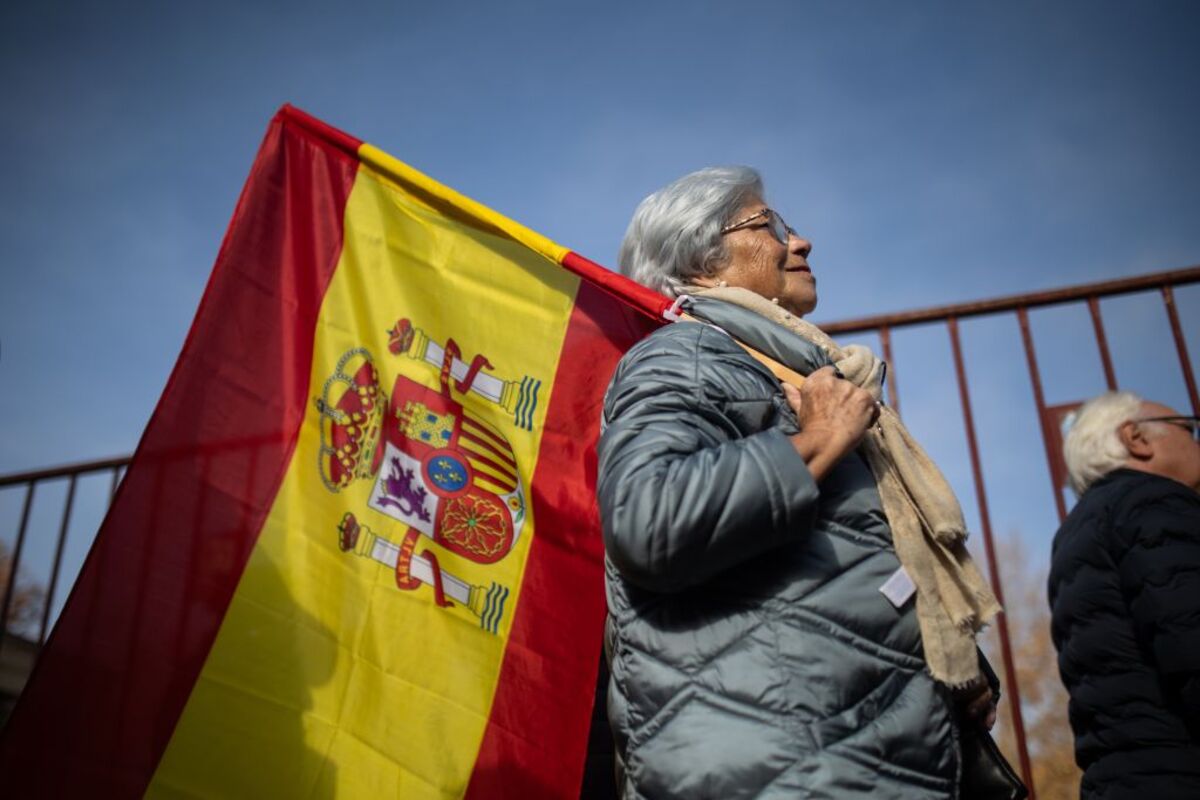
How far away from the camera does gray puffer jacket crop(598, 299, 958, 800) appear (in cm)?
144

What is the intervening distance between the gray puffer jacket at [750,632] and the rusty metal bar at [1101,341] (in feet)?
7.55

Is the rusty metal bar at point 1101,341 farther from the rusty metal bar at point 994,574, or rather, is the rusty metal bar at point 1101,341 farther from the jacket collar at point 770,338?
the jacket collar at point 770,338

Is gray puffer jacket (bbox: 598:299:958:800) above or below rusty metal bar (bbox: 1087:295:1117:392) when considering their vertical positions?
below

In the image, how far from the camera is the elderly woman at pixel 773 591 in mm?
1455

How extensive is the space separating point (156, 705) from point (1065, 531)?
2.35 meters

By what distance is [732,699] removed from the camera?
1478 mm

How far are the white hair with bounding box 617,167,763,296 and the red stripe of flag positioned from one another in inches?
33.7

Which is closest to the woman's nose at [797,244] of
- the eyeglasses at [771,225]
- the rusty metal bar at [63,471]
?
the eyeglasses at [771,225]

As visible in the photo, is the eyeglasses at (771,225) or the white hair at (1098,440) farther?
the white hair at (1098,440)

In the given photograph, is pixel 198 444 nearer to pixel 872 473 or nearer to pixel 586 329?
pixel 586 329

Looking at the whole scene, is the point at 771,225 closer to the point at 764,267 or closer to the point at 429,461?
the point at 764,267

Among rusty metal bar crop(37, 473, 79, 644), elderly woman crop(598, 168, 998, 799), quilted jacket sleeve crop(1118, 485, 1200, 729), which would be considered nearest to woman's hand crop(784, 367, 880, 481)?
elderly woman crop(598, 168, 998, 799)

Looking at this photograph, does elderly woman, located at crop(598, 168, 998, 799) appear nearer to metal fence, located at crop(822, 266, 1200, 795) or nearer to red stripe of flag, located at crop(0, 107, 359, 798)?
red stripe of flag, located at crop(0, 107, 359, 798)

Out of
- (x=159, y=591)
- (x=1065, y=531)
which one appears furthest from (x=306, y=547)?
(x=1065, y=531)
